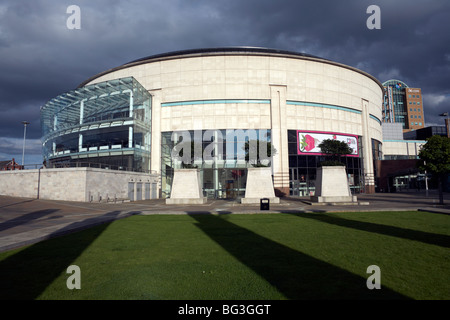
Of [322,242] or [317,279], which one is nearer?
[317,279]

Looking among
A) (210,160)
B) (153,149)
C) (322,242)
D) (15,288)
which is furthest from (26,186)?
(322,242)

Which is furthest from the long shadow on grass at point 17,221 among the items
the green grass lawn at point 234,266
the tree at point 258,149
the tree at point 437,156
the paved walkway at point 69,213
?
the tree at point 437,156

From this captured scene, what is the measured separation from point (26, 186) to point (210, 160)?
23.4 meters

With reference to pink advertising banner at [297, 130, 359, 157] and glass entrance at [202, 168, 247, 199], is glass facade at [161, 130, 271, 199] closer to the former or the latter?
glass entrance at [202, 168, 247, 199]

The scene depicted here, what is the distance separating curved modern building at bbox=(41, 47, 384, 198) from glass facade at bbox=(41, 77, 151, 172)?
15 cm

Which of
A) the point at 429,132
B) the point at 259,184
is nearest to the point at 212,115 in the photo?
the point at 259,184

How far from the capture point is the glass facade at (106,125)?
38.7 m

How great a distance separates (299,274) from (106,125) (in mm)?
39869

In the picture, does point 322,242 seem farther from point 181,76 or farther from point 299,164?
point 181,76

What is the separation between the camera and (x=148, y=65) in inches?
1754

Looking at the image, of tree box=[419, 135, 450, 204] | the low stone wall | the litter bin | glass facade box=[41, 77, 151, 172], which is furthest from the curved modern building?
the litter bin

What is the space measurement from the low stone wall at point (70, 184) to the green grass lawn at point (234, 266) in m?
20.1

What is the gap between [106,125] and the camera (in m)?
39.5

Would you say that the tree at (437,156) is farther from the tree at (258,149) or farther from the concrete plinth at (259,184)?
the tree at (258,149)
